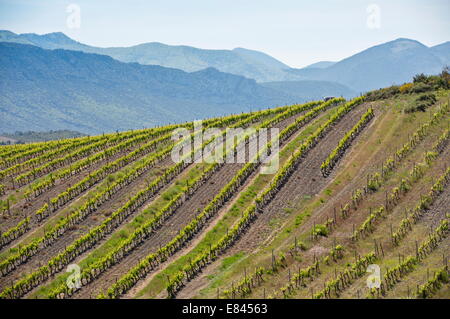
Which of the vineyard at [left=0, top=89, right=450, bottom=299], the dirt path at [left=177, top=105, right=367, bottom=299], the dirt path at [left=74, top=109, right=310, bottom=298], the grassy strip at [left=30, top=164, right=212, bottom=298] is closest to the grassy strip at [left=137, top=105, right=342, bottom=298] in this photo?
the vineyard at [left=0, top=89, right=450, bottom=299]

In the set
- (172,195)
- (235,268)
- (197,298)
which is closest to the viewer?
(197,298)

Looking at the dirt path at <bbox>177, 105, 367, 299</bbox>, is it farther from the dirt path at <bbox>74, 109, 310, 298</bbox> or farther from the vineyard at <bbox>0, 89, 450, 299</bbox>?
the dirt path at <bbox>74, 109, 310, 298</bbox>

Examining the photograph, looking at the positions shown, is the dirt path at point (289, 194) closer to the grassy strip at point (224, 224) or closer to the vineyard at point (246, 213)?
the vineyard at point (246, 213)

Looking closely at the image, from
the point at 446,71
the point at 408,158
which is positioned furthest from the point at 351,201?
the point at 446,71

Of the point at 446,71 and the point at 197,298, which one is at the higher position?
the point at 446,71

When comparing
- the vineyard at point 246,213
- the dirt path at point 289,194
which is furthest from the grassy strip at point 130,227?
the dirt path at point 289,194

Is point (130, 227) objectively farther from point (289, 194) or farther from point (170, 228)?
point (289, 194)

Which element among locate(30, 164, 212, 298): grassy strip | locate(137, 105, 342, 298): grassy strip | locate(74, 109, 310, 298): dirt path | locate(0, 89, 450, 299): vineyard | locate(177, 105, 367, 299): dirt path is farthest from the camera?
locate(30, 164, 212, 298): grassy strip
